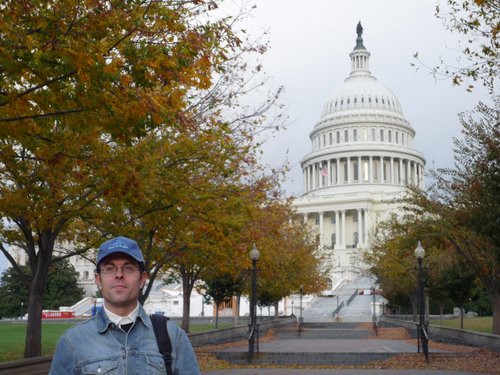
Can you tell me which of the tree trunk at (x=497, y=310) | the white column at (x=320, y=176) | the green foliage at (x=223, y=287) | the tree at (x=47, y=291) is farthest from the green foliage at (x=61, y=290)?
the white column at (x=320, y=176)

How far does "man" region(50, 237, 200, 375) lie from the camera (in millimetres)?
3576

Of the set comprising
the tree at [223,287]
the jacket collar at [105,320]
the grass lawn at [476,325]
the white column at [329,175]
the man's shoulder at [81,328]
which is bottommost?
the grass lawn at [476,325]

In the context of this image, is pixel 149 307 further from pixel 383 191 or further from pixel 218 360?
pixel 383 191

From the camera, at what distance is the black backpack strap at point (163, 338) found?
12.1ft

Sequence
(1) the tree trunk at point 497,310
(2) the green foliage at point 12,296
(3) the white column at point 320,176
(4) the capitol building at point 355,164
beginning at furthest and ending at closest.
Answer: (3) the white column at point 320,176, (4) the capitol building at point 355,164, (2) the green foliage at point 12,296, (1) the tree trunk at point 497,310

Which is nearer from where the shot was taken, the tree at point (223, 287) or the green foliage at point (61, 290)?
the tree at point (223, 287)

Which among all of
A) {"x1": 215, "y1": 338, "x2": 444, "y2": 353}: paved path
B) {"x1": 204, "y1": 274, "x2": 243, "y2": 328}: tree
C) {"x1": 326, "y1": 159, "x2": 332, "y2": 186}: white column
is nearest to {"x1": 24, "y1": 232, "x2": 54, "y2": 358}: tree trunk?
{"x1": 215, "y1": 338, "x2": 444, "y2": 353}: paved path

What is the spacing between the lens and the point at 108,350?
11.8 ft

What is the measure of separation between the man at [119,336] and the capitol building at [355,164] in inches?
4865

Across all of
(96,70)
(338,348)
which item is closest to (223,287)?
(338,348)

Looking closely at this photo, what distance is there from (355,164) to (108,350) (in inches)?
5540

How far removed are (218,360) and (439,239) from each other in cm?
1254

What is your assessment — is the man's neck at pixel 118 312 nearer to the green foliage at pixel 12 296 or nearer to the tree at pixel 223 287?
the tree at pixel 223 287

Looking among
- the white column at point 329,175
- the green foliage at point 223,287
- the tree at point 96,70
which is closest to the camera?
the tree at point 96,70
